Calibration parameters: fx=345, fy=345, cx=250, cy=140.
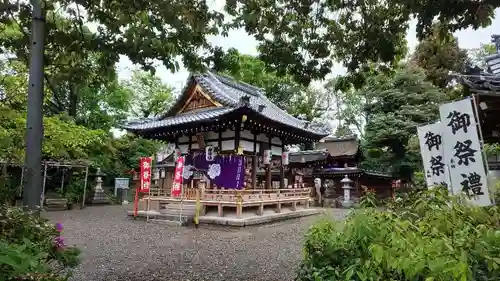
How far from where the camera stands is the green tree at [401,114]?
22.9m

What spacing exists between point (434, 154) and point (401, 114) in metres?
18.4

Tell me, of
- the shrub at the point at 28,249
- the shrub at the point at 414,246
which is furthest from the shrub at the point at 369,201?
the shrub at the point at 28,249

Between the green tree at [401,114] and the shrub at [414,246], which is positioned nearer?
the shrub at [414,246]

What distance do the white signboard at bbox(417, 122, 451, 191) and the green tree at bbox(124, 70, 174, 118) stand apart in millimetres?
28198

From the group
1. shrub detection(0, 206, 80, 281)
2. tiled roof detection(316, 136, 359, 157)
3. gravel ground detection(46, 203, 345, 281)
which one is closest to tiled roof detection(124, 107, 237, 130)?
gravel ground detection(46, 203, 345, 281)

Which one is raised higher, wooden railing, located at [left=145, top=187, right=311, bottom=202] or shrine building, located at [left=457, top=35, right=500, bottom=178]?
shrine building, located at [left=457, top=35, right=500, bottom=178]

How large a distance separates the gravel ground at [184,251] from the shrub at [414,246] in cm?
74

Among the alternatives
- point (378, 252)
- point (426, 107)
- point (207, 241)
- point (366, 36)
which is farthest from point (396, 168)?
point (378, 252)

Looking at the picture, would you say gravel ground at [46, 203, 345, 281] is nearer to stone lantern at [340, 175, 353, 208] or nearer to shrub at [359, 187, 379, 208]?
shrub at [359, 187, 379, 208]

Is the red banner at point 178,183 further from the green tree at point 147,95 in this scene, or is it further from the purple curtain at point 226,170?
the green tree at point 147,95

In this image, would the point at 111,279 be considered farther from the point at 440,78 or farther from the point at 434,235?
the point at 440,78

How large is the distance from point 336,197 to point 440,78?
38.8 ft

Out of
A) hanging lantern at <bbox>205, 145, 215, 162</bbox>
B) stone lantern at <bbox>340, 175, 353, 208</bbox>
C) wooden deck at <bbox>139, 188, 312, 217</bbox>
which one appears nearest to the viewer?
wooden deck at <bbox>139, 188, 312, 217</bbox>

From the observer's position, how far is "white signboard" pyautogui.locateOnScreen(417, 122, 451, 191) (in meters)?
6.27
